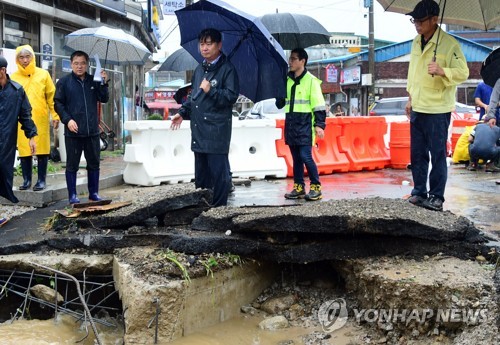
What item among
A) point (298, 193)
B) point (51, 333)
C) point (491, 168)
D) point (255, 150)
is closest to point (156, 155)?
point (255, 150)

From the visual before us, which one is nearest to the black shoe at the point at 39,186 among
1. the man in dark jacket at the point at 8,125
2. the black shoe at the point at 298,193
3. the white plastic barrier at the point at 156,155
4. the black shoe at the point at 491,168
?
the man in dark jacket at the point at 8,125

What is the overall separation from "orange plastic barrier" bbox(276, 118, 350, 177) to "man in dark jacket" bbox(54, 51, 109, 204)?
13.7 feet

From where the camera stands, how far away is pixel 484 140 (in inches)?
411

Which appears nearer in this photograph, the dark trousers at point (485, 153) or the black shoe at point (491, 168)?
the dark trousers at point (485, 153)

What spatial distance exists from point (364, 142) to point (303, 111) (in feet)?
15.8

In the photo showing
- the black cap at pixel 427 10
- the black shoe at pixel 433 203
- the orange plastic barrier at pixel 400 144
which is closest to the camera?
the black shoe at pixel 433 203

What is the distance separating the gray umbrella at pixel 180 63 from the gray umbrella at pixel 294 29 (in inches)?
75.8

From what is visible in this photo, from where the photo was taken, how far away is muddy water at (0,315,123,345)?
4.35 meters

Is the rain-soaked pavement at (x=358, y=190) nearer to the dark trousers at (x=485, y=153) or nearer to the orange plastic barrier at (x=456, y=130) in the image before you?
the dark trousers at (x=485, y=153)

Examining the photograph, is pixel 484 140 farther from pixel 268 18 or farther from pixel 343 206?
pixel 343 206

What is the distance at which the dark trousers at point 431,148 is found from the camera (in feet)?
17.9

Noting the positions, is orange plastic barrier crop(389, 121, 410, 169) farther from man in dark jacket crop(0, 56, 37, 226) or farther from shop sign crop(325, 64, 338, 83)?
shop sign crop(325, 64, 338, 83)

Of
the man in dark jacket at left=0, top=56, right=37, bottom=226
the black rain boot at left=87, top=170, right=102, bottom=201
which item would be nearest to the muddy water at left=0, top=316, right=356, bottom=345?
the man in dark jacket at left=0, top=56, right=37, bottom=226

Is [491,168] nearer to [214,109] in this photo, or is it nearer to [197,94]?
[214,109]
